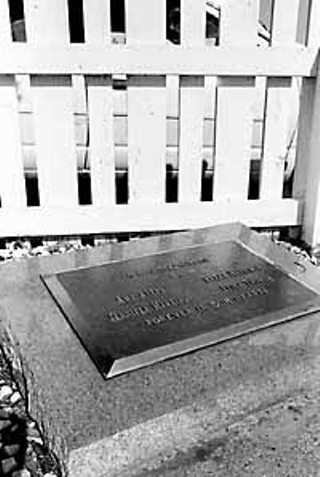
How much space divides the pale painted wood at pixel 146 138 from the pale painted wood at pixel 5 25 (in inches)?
25.8

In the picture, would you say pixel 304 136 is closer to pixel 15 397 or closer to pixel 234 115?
pixel 234 115

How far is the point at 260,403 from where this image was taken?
1.65 meters

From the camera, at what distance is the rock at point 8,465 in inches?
66.2

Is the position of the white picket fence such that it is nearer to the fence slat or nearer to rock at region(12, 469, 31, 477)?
the fence slat

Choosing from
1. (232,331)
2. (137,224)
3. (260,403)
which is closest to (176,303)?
(232,331)

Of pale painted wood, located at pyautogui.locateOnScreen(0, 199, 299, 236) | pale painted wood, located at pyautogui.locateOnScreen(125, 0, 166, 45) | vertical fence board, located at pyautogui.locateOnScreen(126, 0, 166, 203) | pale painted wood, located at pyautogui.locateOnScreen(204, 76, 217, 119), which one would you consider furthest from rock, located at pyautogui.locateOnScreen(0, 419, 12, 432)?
pale painted wood, located at pyautogui.locateOnScreen(204, 76, 217, 119)

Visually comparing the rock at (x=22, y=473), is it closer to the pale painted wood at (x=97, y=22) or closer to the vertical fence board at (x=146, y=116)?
the vertical fence board at (x=146, y=116)

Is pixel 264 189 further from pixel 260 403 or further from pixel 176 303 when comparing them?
pixel 260 403

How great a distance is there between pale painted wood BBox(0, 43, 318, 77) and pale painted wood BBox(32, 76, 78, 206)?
0.35 ft

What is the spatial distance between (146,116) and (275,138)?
762 mm

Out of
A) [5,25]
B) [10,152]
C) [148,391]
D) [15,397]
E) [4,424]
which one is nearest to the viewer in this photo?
[148,391]

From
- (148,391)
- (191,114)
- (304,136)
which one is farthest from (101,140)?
(148,391)

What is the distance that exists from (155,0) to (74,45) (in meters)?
0.47

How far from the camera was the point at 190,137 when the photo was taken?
122 inches
